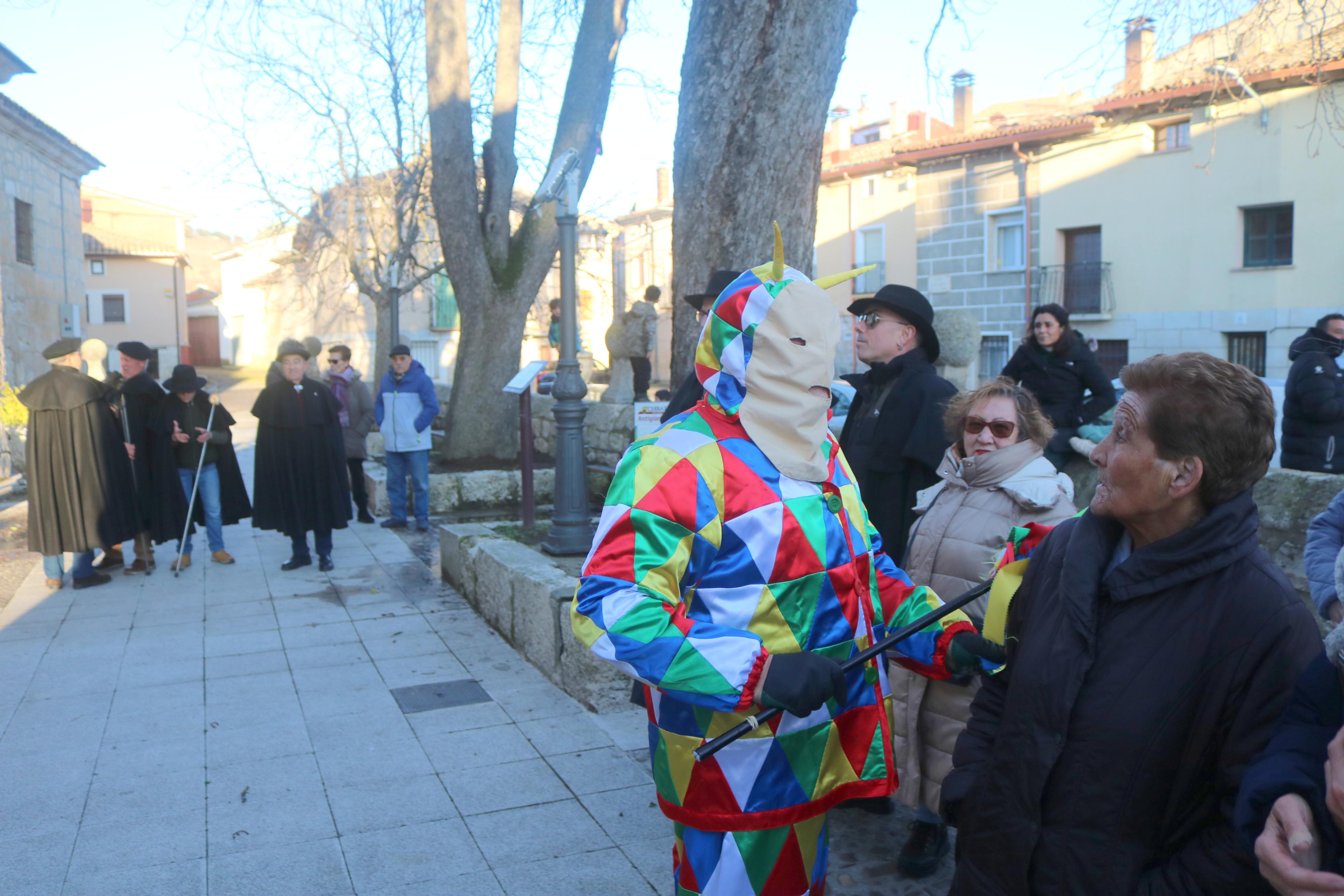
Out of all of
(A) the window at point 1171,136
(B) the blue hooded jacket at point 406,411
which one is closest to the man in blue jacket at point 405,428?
(B) the blue hooded jacket at point 406,411

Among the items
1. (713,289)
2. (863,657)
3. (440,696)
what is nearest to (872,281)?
(713,289)

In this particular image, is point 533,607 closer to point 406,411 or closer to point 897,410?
point 897,410

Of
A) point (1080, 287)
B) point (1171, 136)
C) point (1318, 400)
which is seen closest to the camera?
point (1318, 400)

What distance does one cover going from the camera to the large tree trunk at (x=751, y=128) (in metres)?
4.86

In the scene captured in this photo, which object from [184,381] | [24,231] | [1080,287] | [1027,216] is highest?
[1027,216]

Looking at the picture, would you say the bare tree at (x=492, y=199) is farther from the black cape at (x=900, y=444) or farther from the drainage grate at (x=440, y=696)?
the black cape at (x=900, y=444)

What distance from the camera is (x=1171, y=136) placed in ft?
70.0

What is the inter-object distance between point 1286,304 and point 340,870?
70.4 feet

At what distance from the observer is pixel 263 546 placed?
357 inches

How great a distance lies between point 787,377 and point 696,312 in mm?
3143

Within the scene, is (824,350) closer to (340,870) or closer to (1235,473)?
(1235,473)

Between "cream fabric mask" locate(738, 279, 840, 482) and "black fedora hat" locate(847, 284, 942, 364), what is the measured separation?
61.4 inches

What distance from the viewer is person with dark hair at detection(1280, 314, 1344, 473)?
556cm

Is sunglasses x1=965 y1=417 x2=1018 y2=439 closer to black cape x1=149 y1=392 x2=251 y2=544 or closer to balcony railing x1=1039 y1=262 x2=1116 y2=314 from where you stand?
black cape x1=149 y1=392 x2=251 y2=544
